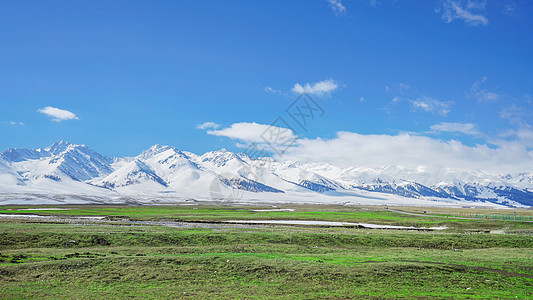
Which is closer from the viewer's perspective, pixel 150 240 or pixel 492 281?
pixel 492 281

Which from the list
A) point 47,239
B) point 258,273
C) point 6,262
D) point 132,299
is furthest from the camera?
point 47,239

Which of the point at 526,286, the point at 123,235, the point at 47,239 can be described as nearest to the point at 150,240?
the point at 123,235

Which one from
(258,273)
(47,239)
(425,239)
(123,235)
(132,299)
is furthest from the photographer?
(425,239)

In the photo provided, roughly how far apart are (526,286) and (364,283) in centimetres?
1213

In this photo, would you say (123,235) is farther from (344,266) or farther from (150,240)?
(344,266)

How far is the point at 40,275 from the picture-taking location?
88.2 feet

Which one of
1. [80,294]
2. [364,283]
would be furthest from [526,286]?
[80,294]

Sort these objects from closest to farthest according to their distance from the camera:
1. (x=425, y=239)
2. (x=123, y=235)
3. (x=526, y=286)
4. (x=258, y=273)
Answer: (x=526, y=286) → (x=258, y=273) → (x=123, y=235) → (x=425, y=239)

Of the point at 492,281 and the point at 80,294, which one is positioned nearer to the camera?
the point at 80,294

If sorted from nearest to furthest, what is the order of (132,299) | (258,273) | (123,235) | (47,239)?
(132,299) < (258,273) < (47,239) < (123,235)

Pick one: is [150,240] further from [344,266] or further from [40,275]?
[344,266]

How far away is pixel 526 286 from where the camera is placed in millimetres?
25469

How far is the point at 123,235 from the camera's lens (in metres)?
49.4

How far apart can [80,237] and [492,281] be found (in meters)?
48.2
